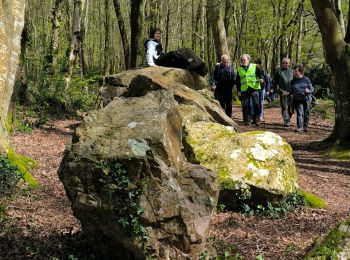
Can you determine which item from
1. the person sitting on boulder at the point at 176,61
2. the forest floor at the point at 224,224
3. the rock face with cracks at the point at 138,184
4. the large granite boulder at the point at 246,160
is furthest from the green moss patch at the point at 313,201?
the person sitting on boulder at the point at 176,61

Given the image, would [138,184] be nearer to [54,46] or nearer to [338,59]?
[338,59]

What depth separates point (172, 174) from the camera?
445 cm

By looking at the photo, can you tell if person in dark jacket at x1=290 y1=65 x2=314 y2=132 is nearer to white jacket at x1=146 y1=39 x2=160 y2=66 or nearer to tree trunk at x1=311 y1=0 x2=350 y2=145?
tree trunk at x1=311 y1=0 x2=350 y2=145

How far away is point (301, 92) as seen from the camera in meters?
13.1

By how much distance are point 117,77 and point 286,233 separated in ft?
21.8

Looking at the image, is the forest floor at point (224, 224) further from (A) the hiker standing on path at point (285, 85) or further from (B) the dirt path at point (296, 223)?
(A) the hiker standing on path at point (285, 85)

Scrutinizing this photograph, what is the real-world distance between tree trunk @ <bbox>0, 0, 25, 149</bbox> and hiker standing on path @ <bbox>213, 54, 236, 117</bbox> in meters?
6.54

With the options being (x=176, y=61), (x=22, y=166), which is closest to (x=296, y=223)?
(x=22, y=166)

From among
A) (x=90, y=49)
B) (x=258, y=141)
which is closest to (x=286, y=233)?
(x=258, y=141)

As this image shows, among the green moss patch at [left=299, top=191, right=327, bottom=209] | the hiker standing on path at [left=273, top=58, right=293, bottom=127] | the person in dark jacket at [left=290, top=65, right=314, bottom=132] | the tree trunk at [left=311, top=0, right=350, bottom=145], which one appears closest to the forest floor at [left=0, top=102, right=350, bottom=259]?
the green moss patch at [left=299, top=191, right=327, bottom=209]

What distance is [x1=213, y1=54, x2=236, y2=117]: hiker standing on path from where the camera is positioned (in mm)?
13070

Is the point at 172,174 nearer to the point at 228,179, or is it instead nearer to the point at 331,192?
the point at 228,179

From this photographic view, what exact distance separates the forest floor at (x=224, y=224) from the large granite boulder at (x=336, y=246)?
0.70m

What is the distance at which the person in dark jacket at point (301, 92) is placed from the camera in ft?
43.1
